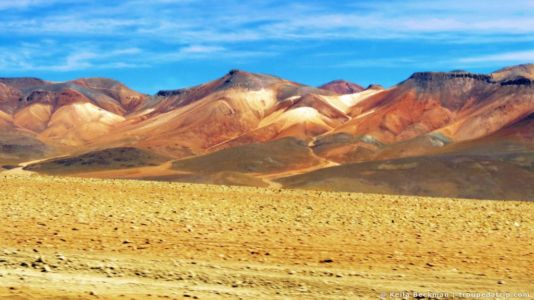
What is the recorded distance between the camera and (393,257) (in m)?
15.7

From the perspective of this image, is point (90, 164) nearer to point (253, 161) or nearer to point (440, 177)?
point (253, 161)

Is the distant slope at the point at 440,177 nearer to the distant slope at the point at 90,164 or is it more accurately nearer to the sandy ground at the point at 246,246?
the sandy ground at the point at 246,246

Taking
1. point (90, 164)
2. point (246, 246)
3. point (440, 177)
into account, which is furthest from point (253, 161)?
point (246, 246)

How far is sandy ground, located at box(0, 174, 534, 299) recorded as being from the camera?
12977mm

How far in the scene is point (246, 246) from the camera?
16.0 metres

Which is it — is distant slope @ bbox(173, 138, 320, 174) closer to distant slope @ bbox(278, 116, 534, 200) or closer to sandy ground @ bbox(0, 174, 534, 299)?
distant slope @ bbox(278, 116, 534, 200)

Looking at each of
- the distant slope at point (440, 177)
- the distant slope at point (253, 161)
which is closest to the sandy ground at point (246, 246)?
the distant slope at point (440, 177)

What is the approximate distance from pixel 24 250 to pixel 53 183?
1162 centimetres

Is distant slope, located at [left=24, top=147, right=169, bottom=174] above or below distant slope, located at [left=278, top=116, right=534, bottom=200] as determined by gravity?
above

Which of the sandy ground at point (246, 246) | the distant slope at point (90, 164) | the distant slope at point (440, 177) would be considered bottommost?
the sandy ground at point (246, 246)

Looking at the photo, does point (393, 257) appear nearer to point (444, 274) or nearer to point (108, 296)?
point (444, 274)

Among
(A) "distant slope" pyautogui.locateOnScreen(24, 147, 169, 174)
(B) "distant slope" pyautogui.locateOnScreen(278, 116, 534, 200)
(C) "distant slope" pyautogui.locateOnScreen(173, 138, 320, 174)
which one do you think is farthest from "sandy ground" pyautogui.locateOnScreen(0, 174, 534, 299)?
(A) "distant slope" pyautogui.locateOnScreen(24, 147, 169, 174)

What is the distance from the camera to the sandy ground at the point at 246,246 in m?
13.0

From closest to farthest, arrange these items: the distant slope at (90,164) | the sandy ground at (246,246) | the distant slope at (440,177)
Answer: the sandy ground at (246,246) < the distant slope at (440,177) < the distant slope at (90,164)
